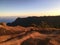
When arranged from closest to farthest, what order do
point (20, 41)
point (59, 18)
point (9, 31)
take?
point (20, 41) → point (9, 31) → point (59, 18)

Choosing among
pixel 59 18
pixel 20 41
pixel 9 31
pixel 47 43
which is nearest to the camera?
pixel 47 43

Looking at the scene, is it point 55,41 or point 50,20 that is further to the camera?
point 50,20

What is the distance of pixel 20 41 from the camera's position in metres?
10.3

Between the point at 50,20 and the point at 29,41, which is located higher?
the point at 29,41

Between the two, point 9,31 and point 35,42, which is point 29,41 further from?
point 9,31

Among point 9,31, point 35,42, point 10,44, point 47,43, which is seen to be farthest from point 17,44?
point 9,31

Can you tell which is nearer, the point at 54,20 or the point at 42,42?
the point at 42,42

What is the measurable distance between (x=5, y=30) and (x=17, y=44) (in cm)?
593

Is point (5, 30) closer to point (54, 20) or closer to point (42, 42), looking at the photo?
point (42, 42)

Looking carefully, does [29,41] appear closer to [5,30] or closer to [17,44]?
[17,44]

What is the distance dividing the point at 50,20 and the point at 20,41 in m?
44.1

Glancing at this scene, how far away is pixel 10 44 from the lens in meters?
9.60

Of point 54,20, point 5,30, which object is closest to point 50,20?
point 54,20

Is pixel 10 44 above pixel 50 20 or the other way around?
above
